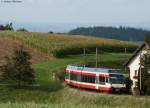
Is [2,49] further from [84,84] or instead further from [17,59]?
[84,84]

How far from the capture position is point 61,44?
103 m

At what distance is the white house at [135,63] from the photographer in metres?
61.4

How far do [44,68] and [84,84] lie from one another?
845 inches

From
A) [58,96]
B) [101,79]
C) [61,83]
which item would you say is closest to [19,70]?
[61,83]

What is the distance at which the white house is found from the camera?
61.4 meters

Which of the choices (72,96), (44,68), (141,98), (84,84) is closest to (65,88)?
(84,84)

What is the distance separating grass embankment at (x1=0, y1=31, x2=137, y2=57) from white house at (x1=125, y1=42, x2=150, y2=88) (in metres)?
33.4

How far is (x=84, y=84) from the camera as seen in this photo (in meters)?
61.4

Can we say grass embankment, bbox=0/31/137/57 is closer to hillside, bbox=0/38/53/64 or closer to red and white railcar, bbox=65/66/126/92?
hillside, bbox=0/38/53/64

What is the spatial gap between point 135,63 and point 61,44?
3992 centimetres

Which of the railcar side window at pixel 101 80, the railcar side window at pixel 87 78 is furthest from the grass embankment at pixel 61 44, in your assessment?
the railcar side window at pixel 101 80

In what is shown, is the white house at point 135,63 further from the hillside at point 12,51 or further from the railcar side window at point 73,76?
the hillside at point 12,51

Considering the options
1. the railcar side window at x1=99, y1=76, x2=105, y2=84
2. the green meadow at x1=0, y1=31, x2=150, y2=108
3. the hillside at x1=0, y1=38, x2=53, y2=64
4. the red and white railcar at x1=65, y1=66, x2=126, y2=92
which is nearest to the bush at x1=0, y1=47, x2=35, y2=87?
the green meadow at x1=0, y1=31, x2=150, y2=108

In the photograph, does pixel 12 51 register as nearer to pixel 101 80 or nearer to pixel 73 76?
pixel 73 76
